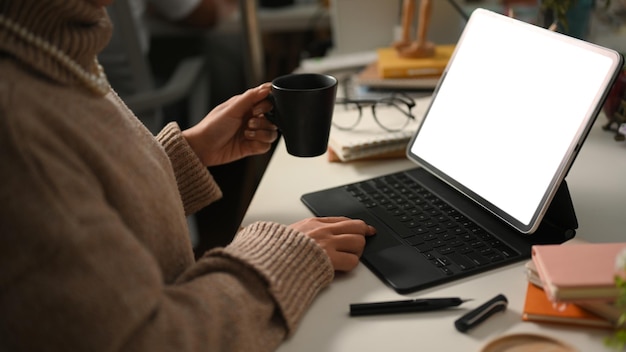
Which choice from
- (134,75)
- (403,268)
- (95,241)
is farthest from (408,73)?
(95,241)

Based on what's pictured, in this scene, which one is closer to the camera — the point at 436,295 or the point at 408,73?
the point at 436,295

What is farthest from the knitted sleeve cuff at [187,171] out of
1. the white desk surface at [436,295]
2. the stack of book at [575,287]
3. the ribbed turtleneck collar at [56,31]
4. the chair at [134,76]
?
the chair at [134,76]

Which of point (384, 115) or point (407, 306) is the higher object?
point (407, 306)

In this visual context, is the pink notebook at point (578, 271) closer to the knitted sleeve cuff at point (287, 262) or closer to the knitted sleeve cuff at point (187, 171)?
the knitted sleeve cuff at point (287, 262)

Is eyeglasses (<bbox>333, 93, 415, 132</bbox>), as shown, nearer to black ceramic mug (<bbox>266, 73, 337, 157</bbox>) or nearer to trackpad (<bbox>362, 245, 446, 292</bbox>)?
black ceramic mug (<bbox>266, 73, 337, 157</bbox>)

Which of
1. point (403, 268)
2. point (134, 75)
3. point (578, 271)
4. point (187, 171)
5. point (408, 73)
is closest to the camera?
point (578, 271)

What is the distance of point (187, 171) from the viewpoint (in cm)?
100

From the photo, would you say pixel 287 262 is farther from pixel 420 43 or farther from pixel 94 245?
pixel 420 43

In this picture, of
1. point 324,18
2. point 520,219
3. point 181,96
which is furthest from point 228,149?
point 324,18

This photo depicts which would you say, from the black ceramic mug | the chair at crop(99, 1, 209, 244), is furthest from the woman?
the chair at crop(99, 1, 209, 244)

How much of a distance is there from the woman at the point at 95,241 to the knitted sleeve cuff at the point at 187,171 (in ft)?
0.74

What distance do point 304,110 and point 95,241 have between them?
1.35ft

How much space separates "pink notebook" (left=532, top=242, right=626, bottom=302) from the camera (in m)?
0.64

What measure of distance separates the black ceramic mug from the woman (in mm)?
198
